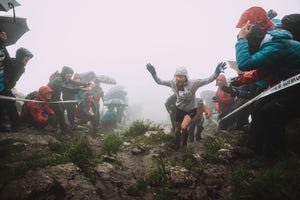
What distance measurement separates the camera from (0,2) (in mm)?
5660

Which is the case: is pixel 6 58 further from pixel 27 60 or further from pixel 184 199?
pixel 184 199

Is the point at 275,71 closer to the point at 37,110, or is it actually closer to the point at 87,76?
the point at 37,110

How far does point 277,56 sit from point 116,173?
4.25 metres

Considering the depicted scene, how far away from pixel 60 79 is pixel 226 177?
820 cm

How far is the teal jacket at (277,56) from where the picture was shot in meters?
3.65

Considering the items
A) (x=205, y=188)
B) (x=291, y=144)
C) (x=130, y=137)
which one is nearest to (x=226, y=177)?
(x=205, y=188)

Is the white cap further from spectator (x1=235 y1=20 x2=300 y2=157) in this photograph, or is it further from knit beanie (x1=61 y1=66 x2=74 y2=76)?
knit beanie (x1=61 y1=66 x2=74 y2=76)

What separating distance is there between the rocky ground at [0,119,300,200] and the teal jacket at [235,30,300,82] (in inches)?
84.6

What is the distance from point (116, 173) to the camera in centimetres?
444


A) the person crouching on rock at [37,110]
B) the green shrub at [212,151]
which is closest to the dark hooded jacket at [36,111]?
the person crouching on rock at [37,110]

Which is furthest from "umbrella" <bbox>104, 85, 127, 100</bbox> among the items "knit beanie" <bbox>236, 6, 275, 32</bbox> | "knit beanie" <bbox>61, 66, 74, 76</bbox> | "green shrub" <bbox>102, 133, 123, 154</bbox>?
"knit beanie" <bbox>236, 6, 275, 32</bbox>

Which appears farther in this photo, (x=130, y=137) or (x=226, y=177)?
(x=130, y=137)

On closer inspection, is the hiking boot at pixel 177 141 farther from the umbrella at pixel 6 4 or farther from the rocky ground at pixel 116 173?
the umbrella at pixel 6 4

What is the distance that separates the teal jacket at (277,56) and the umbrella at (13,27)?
747 centimetres
